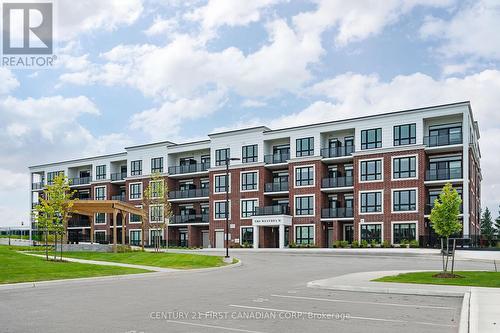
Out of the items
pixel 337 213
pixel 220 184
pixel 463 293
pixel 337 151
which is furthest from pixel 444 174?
pixel 463 293

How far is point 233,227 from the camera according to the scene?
5903 cm

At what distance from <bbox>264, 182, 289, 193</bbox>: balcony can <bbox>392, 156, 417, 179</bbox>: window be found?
12126 mm

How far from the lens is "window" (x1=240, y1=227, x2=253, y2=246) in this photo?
57697mm

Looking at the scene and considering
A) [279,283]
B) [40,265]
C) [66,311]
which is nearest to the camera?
[66,311]

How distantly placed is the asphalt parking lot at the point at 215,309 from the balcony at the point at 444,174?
106ft

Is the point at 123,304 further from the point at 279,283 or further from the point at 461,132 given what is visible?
the point at 461,132

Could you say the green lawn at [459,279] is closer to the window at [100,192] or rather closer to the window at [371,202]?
the window at [371,202]

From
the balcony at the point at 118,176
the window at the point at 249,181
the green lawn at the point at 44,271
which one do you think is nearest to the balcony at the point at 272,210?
the window at the point at 249,181

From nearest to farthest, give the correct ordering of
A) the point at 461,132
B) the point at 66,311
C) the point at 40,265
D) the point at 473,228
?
1. the point at 66,311
2. the point at 40,265
3. the point at 461,132
4. the point at 473,228

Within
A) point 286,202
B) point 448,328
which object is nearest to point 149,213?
point 286,202

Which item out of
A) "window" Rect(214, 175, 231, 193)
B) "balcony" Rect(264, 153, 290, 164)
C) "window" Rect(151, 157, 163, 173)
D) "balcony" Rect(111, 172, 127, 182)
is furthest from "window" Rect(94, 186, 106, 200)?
"balcony" Rect(264, 153, 290, 164)

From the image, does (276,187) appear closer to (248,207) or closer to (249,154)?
(248,207)

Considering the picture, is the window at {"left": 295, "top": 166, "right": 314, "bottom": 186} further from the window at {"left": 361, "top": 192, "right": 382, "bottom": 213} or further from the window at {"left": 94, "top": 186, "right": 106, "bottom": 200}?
the window at {"left": 94, "top": 186, "right": 106, "bottom": 200}

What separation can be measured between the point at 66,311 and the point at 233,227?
4702 cm
